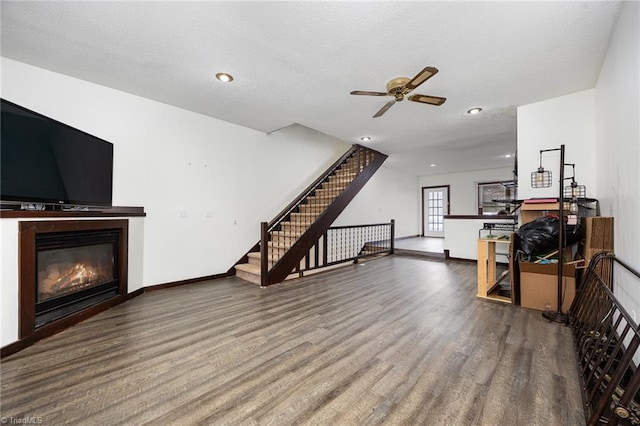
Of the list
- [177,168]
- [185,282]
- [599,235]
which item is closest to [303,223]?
[185,282]

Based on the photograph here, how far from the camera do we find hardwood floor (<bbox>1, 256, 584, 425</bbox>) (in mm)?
1386

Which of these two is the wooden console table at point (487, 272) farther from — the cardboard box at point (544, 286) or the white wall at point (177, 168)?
the white wall at point (177, 168)

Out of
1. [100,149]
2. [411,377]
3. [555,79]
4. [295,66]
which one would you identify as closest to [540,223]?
[555,79]

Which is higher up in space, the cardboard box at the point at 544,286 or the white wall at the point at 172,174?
the white wall at the point at 172,174

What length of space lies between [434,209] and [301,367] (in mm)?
9876

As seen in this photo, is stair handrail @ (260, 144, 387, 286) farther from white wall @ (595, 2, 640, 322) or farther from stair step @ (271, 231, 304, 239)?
white wall @ (595, 2, 640, 322)

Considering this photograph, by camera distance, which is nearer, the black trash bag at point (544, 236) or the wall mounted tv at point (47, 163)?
the wall mounted tv at point (47, 163)

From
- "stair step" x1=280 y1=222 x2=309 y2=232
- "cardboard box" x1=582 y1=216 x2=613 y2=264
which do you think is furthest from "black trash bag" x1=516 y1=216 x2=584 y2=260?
"stair step" x1=280 y1=222 x2=309 y2=232

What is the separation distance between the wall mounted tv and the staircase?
210 cm

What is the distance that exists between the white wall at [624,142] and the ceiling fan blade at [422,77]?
1.25m

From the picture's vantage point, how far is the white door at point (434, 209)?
32.8ft

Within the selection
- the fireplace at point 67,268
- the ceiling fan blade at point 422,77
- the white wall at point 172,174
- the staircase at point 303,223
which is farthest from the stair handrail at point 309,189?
the ceiling fan blade at point 422,77

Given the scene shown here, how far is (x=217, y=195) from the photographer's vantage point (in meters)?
4.23

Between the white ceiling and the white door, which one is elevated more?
the white ceiling
